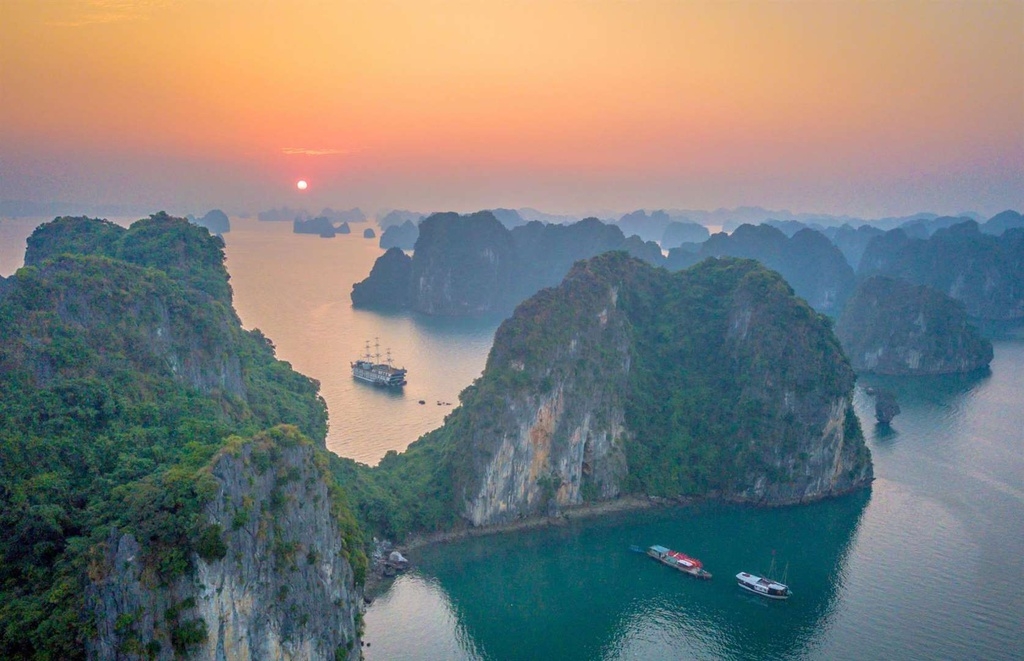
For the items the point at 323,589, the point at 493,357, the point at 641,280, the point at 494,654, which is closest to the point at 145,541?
the point at 323,589

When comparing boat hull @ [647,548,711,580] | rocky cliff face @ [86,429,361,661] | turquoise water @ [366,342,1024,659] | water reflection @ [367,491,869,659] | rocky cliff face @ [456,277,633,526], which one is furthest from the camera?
rocky cliff face @ [456,277,633,526]

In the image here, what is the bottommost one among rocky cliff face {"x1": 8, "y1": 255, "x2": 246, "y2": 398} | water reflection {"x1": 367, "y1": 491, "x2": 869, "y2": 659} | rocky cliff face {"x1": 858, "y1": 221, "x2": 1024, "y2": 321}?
water reflection {"x1": 367, "y1": 491, "x2": 869, "y2": 659}

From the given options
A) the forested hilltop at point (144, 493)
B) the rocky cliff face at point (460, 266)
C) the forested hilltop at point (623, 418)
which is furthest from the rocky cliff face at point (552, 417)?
the rocky cliff face at point (460, 266)

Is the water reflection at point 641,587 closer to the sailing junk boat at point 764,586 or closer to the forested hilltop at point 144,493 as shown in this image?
the sailing junk boat at point 764,586

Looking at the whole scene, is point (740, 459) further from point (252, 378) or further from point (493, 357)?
point (252, 378)

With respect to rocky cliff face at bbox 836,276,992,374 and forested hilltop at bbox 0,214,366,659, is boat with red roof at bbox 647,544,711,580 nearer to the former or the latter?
forested hilltop at bbox 0,214,366,659

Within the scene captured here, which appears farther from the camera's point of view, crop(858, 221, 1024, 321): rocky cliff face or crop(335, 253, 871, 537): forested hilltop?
crop(858, 221, 1024, 321): rocky cliff face

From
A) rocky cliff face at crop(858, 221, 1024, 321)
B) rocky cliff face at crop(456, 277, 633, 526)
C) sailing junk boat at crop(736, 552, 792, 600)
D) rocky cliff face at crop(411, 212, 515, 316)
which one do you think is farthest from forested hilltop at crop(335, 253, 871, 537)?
rocky cliff face at crop(858, 221, 1024, 321)

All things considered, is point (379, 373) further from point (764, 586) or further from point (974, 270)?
point (974, 270)
